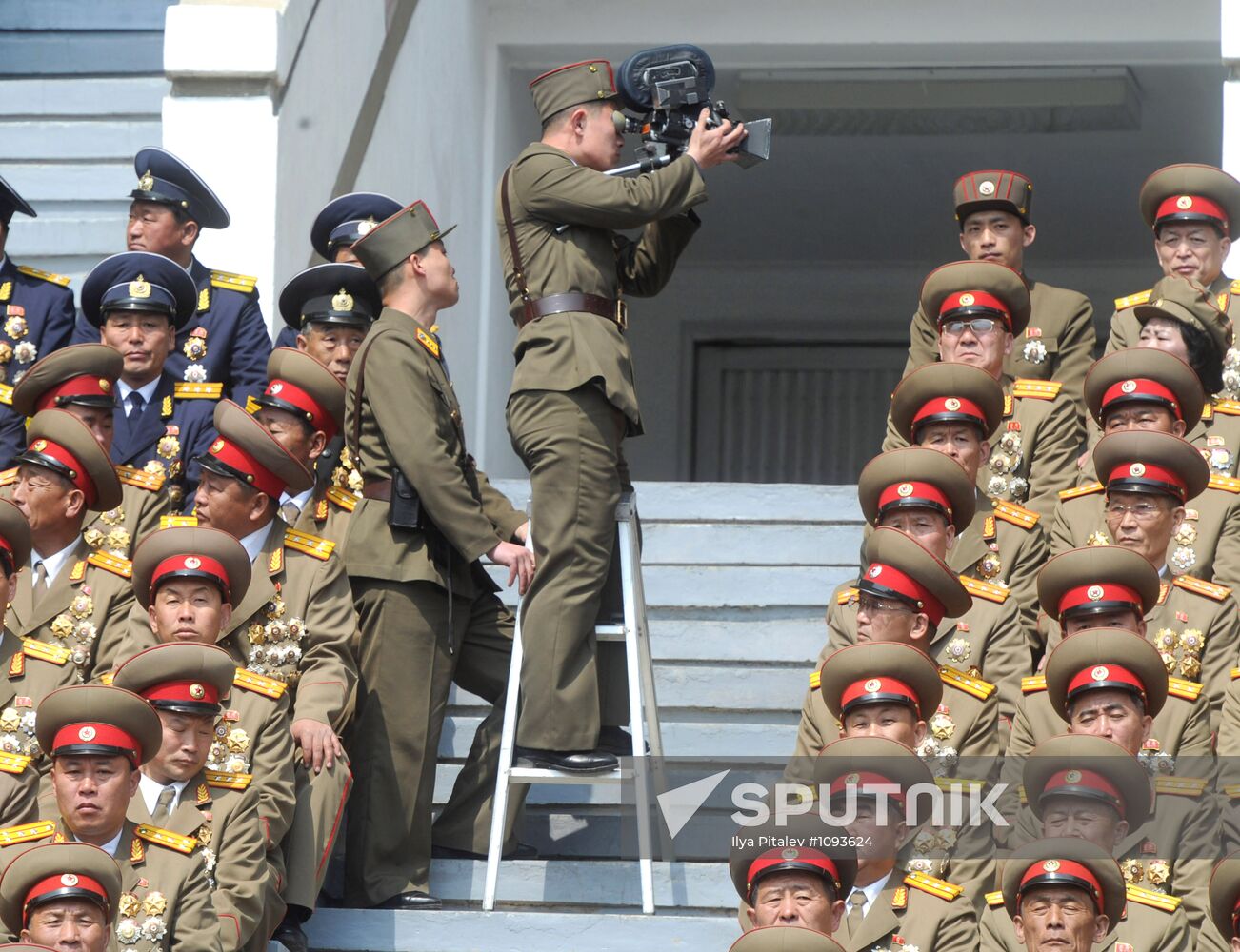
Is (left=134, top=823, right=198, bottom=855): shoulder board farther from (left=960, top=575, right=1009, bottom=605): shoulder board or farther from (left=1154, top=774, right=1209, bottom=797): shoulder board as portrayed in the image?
(left=1154, top=774, right=1209, bottom=797): shoulder board

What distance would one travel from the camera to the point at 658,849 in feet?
22.2

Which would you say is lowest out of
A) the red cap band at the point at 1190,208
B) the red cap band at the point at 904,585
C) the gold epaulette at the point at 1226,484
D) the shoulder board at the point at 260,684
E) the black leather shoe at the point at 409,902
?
the black leather shoe at the point at 409,902

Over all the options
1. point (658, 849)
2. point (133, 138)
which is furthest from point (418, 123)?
point (658, 849)

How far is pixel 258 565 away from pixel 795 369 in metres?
7.95

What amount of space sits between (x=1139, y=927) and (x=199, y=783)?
2286 mm

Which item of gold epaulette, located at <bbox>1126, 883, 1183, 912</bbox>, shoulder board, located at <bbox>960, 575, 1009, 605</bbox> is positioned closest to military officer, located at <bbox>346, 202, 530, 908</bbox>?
shoulder board, located at <bbox>960, 575, 1009, 605</bbox>

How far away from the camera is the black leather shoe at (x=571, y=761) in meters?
6.66

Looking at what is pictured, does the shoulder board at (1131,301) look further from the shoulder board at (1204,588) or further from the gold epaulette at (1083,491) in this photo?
the shoulder board at (1204,588)

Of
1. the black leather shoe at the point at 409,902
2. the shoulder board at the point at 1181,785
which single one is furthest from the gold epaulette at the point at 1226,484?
the black leather shoe at the point at 409,902

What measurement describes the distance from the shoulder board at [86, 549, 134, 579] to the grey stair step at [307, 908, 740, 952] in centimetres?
120

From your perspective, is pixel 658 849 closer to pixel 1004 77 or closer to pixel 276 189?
pixel 276 189

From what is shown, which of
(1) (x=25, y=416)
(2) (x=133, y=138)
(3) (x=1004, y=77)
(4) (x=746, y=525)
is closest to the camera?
(1) (x=25, y=416)

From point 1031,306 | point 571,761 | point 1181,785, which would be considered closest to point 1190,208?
point 1031,306

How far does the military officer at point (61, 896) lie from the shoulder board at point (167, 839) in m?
0.37
